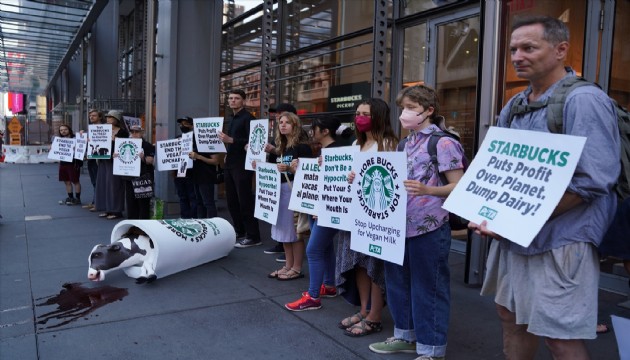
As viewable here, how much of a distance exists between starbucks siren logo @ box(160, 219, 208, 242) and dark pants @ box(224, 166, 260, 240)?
110cm

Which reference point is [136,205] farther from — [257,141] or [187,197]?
[257,141]

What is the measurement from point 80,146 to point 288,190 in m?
6.45

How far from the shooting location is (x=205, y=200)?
729cm

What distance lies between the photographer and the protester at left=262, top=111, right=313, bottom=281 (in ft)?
16.9

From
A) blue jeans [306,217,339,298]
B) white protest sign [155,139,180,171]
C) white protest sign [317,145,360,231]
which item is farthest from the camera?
white protest sign [155,139,180,171]

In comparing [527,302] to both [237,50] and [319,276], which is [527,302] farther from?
[237,50]

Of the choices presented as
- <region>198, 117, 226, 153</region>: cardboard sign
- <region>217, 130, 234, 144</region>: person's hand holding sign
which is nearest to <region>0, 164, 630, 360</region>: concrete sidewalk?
<region>217, 130, 234, 144</region>: person's hand holding sign

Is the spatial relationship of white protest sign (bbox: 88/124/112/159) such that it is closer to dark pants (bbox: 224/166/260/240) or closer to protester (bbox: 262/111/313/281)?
dark pants (bbox: 224/166/260/240)

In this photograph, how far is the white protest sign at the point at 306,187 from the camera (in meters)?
4.51

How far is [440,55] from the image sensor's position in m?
6.87

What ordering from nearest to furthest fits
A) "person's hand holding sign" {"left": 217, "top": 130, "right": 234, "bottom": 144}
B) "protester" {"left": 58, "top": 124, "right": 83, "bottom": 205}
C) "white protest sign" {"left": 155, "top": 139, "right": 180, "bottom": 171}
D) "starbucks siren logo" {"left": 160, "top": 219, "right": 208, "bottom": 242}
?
1. "starbucks siren logo" {"left": 160, "top": 219, "right": 208, "bottom": 242}
2. "person's hand holding sign" {"left": 217, "top": 130, "right": 234, "bottom": 144}
3. "white protest sign" {"left": 155, "top": 139, "right": 180, "bottom": 171}
4. "protester" {"left": 58, "top": 124, "right": 83, "bottom": 205}

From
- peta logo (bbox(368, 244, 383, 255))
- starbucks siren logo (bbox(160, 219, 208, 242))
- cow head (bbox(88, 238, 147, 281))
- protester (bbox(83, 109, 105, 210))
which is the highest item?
protester (bbox(83, 109, 105, 210))

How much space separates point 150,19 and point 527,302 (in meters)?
9.94

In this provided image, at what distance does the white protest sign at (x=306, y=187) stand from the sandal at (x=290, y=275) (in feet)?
3.03
